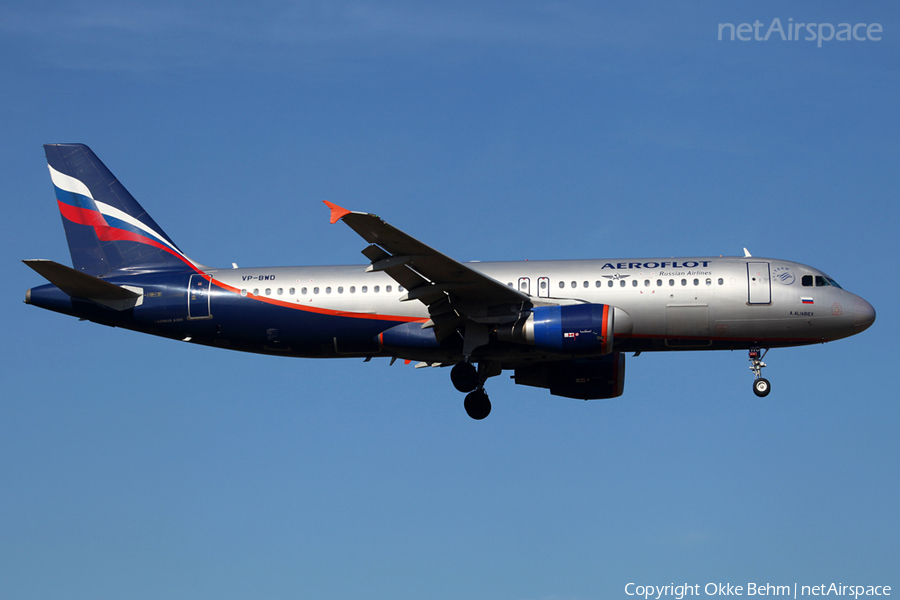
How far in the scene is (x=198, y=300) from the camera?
33469mm

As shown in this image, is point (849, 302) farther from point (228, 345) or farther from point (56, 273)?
point (56, 273)

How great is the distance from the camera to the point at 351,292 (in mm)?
32656

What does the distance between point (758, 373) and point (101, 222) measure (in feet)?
78.6

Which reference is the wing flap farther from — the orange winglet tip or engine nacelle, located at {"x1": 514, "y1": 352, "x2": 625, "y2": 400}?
engine nacelle, located at {"x1": 514, "y1": 352, "x2": 625, "y2": 400}

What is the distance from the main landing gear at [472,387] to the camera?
108ft

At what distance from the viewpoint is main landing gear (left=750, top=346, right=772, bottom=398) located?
32250mm

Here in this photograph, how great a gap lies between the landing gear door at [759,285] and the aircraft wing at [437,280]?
7.12m

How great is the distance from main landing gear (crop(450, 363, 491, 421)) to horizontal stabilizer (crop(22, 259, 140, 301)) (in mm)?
11340

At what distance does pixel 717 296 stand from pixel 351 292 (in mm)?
11881

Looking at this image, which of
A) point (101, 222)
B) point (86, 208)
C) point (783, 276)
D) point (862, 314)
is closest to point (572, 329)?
point (783, 276)

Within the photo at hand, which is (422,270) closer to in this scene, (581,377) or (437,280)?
(437,280)

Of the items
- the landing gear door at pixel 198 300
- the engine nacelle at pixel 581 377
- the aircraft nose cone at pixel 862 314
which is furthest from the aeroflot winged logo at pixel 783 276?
the landing gear door at pixel 198 300

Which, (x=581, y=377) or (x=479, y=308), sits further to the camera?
(x=581, y=377)

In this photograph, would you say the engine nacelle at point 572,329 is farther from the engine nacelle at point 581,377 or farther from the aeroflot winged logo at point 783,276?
the aeroflot winged logo at point 783,276
